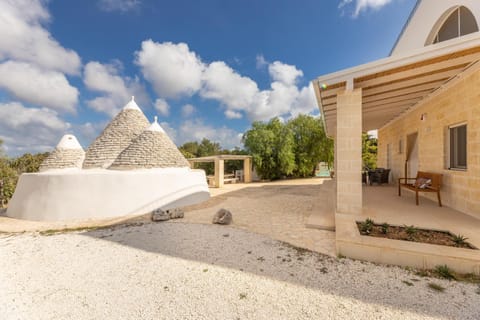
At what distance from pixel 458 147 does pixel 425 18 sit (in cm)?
566

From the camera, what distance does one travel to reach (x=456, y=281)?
234 cm

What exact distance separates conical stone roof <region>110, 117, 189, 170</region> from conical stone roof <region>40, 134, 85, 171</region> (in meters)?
2.51

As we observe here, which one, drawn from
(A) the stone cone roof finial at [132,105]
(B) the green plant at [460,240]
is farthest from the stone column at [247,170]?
(B) the green plant at [460,240]

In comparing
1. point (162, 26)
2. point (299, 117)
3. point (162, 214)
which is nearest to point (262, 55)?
point (299, 117)

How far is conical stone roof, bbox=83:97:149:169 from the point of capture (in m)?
8.94

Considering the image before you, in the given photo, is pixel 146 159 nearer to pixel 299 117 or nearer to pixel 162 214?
pixel 162 214

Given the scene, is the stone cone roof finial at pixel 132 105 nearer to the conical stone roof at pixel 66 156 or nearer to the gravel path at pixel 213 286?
the conical stone roof at pixel 66 156

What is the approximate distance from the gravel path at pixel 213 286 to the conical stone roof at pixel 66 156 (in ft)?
20.3

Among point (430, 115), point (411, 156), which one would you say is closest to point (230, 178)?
point (411, 156)

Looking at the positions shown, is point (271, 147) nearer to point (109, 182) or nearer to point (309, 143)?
point (309, 143)

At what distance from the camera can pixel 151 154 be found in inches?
328

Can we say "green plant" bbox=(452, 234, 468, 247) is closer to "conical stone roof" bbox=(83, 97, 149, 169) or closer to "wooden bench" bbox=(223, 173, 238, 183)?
"conical stone roof" bbox=(83, 97, 149, 169)

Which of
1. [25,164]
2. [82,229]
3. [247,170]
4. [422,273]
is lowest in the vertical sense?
[82,229]

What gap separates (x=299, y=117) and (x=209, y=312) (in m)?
18.4
